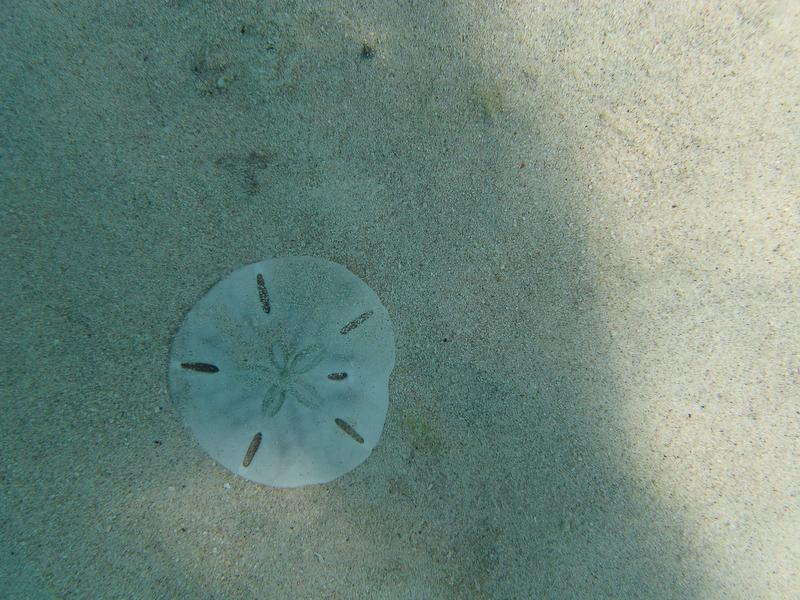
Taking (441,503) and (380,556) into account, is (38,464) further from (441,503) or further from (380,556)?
(441,503)

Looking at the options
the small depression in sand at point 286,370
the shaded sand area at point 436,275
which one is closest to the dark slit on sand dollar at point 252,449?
the small depression in sand at point 286,370

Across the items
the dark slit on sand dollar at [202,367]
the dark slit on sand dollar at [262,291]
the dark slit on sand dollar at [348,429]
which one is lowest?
the dark slit on sand dollar at [348,429]

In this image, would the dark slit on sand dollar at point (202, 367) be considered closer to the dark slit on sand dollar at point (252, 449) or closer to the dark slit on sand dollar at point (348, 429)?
the dark slit on sand dollar at point (252, 449)

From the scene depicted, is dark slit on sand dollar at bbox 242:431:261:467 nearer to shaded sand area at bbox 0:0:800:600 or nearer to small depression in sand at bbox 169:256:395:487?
small depression in sand at bbox 169:256:395:487

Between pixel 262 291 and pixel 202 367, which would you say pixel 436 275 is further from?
pixel 202 367

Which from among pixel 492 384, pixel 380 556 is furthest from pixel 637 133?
pixel 380 556

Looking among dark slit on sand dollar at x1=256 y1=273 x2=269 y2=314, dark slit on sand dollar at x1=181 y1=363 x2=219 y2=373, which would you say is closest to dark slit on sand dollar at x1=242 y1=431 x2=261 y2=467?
dark slit on sand dollar at x1=181 y1=363 x2=219 y2=373

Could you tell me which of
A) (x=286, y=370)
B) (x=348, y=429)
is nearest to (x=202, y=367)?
(x=286, y=370)

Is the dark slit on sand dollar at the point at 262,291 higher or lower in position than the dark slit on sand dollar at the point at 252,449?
higher
